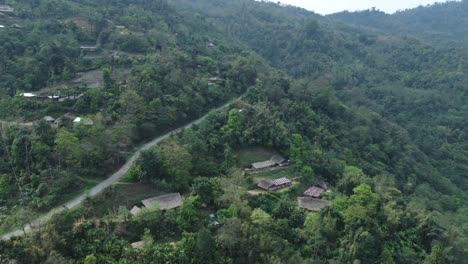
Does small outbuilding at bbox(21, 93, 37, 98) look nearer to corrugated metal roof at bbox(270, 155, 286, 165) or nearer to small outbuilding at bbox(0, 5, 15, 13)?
corrugated metal roof at bbox(270, 155, 286, 165)

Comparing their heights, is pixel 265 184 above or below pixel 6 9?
below

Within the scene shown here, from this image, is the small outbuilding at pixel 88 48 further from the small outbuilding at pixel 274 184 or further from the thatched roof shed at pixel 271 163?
the small outbuilding at pixel 274 184

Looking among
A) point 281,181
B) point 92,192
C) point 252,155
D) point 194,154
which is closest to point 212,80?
point 252,155

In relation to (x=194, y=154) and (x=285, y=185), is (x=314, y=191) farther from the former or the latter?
(x=194, y=154)

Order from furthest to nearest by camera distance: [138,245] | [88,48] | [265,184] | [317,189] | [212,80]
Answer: [88,48], [212,80], [317,189], [265,184], [138,245]

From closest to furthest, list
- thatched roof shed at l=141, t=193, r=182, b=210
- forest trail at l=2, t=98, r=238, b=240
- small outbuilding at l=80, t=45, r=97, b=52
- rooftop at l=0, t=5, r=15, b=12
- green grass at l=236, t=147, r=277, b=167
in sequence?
1. forest trail at l=2, t=98, r=238, b=240
2. thatched roof shed at l=141, t=193, r=182, b=210
3. green grass at l=236, t=147, r=277, b=167
4. small outbuilding at l=80, t=45, r=97, b=52
5. rooftop at l=0, t=5, r=15, b=12

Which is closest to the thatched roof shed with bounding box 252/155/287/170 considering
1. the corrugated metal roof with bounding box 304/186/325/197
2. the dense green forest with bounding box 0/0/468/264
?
the dense green forest with bounding box 0/0/468/264
